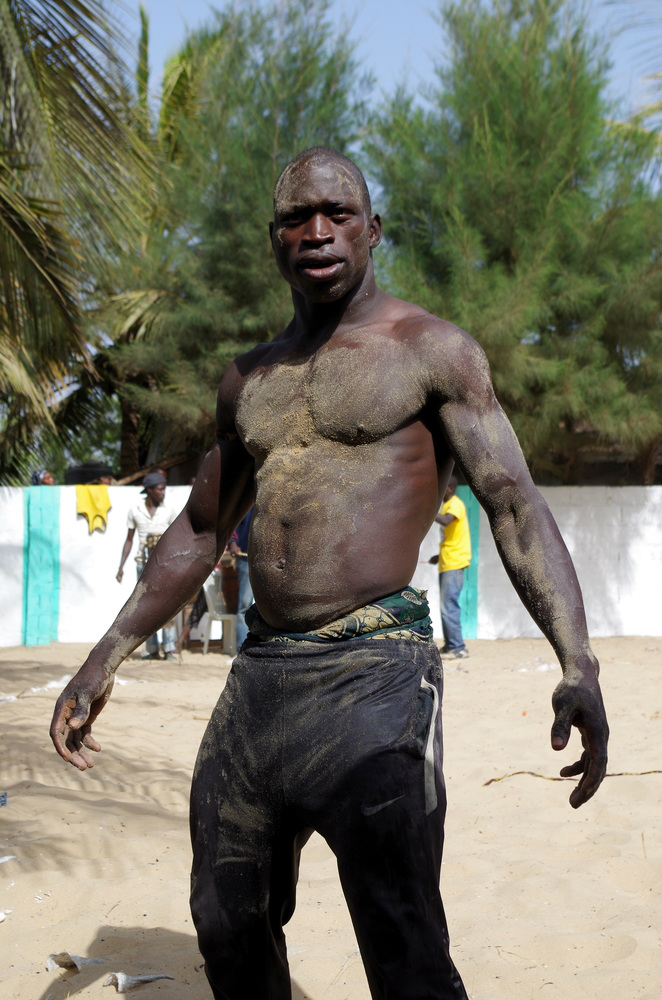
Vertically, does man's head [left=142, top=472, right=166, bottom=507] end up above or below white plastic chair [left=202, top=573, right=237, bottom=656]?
above

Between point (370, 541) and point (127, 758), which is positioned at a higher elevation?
point (370, 541)

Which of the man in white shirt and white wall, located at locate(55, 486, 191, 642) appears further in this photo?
white wall, located at locate(55, 486, 191, 642)

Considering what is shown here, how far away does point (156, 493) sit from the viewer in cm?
902

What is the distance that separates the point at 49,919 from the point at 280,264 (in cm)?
235

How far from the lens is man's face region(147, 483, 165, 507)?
898 cm

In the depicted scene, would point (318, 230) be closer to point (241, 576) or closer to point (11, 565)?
point (241, 576)

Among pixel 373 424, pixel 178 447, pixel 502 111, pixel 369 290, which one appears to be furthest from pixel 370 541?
pixel 178 447

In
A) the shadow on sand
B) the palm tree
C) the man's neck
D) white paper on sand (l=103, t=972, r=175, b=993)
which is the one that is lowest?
the shadow on sand

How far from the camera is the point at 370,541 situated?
6.59 feet

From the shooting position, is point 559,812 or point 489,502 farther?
point 559,812

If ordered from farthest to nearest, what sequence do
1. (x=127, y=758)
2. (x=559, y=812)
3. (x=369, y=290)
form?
(x=127, y=758) → (x=559, y=812) → (x=369, y=290)

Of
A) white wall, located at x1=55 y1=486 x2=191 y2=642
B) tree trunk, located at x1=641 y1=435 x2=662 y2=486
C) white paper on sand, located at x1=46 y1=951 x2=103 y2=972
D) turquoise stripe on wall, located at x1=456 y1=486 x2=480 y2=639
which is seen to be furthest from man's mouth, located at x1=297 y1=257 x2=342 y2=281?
tree trunk, located at x1=641 y1=435 x2=662 y2=486

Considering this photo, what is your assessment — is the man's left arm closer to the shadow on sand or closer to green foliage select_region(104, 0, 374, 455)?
the shadow on sand

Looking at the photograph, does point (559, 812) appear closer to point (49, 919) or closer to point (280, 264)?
point (49, 919)
